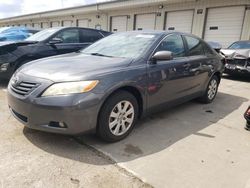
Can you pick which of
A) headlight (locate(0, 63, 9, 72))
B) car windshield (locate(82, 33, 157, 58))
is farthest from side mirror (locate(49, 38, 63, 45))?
car windshield (locate(82, 33, 157, 58))

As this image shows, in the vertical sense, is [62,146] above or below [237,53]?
below

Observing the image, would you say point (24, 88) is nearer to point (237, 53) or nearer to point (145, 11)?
point (237, 53)

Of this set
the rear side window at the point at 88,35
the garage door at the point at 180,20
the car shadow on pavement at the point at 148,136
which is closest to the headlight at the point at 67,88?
the car shadow on pavement at the point at 148,136

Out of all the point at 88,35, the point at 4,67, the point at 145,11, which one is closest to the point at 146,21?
the point at 145,11

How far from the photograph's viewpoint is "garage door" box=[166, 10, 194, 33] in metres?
13.5

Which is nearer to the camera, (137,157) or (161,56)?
(137,157)

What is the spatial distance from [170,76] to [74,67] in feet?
4.97

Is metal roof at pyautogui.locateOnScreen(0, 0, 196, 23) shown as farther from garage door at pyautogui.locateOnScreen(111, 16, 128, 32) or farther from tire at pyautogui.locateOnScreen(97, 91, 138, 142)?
tire at pyautogui.locateOnScreen(97, 91, 138, 142)

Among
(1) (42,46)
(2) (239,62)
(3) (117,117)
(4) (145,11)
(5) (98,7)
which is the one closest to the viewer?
(3) (117,117)

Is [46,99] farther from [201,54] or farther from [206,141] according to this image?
[201,54]

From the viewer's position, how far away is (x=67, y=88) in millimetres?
2662

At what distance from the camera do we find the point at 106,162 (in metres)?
2.65

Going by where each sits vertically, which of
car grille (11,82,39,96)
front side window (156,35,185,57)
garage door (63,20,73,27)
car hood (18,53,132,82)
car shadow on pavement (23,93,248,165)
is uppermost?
garage door (63,20,73,27)

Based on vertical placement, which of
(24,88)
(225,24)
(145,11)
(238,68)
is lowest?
(238,68)
